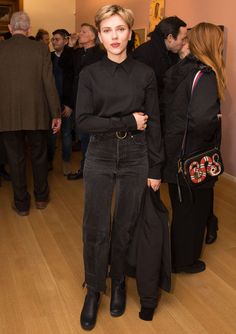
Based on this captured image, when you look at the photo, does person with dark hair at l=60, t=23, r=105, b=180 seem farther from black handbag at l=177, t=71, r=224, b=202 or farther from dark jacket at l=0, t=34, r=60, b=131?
black handbag at l=177, t=71, r=224, b=202

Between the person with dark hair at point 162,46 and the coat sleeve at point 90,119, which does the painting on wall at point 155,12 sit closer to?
the person with dark hair at point 162,46

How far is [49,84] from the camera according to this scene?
3.22m

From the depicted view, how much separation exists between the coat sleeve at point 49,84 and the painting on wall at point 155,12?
2.58 metres

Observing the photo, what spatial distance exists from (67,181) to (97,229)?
7.56 feet

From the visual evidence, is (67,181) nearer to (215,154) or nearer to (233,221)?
(233,221)

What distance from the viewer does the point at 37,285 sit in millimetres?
2369

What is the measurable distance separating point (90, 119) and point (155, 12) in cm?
408

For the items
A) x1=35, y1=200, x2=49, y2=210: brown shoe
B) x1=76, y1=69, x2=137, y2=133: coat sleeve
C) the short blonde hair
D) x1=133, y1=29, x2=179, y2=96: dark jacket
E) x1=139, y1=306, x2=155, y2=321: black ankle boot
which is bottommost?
x1=35, y1=200, x2=49, y2=210: brown shoe

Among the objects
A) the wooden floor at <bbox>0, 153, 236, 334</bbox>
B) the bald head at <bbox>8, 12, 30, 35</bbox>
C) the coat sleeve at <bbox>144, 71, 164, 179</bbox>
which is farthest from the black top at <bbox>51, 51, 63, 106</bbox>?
the coat sleeve at <bbox>144, 71, 164, 179</bbox>

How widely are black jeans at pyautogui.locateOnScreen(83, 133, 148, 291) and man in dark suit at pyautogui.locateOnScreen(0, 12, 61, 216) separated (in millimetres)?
1457

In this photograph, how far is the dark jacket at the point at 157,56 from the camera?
2734 mm

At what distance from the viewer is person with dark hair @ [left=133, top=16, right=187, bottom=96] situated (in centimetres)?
274

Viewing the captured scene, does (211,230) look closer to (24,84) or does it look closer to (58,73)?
(24,84)

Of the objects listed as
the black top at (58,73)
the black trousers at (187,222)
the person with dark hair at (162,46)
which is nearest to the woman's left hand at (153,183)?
the black trousers at (187,222)
